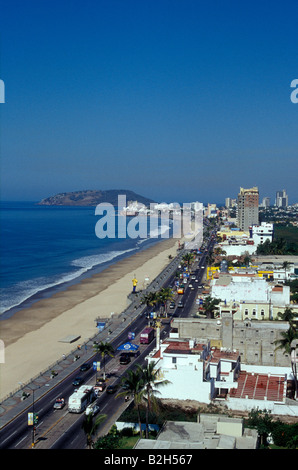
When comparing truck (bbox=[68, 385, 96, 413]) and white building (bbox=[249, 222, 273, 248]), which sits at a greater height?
white building (bbox=[249, 222, 273, 248])

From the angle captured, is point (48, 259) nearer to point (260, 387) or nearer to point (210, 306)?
point (210, 306)

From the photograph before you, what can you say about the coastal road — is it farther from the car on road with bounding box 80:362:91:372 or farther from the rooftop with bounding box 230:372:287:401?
the rooftop with bounding box 230:372:287:401

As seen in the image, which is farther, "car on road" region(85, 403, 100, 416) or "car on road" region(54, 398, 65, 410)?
"car on road" region(54, 398, 65, 410)

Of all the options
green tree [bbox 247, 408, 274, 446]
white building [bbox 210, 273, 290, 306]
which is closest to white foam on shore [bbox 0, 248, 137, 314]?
white building [bbox 210, 273, 290, 306]

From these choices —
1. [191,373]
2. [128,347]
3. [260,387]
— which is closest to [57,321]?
[128,347]
